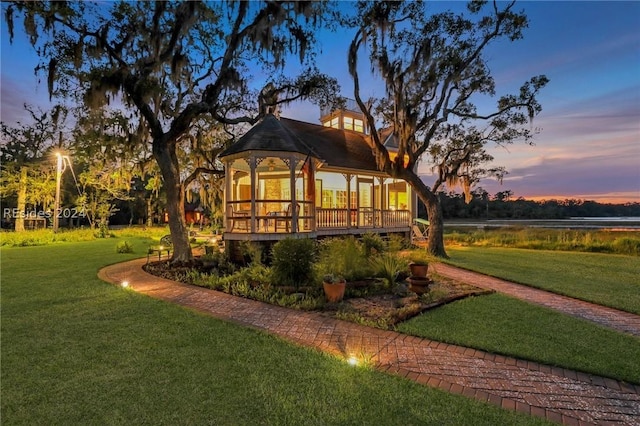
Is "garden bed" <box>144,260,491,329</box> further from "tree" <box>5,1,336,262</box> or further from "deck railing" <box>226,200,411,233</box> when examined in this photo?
"tree" <box>5,1,336,262</box>

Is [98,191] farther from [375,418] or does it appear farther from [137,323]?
[375,418]

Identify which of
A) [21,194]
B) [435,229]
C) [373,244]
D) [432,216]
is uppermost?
[21,194]

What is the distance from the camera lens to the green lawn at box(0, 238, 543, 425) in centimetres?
313

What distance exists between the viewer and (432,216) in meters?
16.1

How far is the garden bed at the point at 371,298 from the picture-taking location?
6.28 m

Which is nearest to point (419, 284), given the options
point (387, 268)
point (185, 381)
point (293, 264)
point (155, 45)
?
point (387, 268)

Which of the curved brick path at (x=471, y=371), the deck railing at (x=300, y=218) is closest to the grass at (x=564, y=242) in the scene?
the deck railing at (x=300, y=218)

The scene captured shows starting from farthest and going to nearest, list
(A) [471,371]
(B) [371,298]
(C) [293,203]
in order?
(C) [293,203] → (B) [371,298] → (A) [471,371]

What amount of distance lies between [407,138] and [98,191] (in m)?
28.1

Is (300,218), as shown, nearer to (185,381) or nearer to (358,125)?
(185,381)

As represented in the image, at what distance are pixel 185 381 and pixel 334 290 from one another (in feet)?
13.1

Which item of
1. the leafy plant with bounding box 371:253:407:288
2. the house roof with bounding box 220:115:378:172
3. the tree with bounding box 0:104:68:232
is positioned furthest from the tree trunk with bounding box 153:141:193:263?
the tree with bounding box 0:104:68:232

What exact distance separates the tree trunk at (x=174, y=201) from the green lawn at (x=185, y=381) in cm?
586

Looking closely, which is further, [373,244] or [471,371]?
[373,244]
